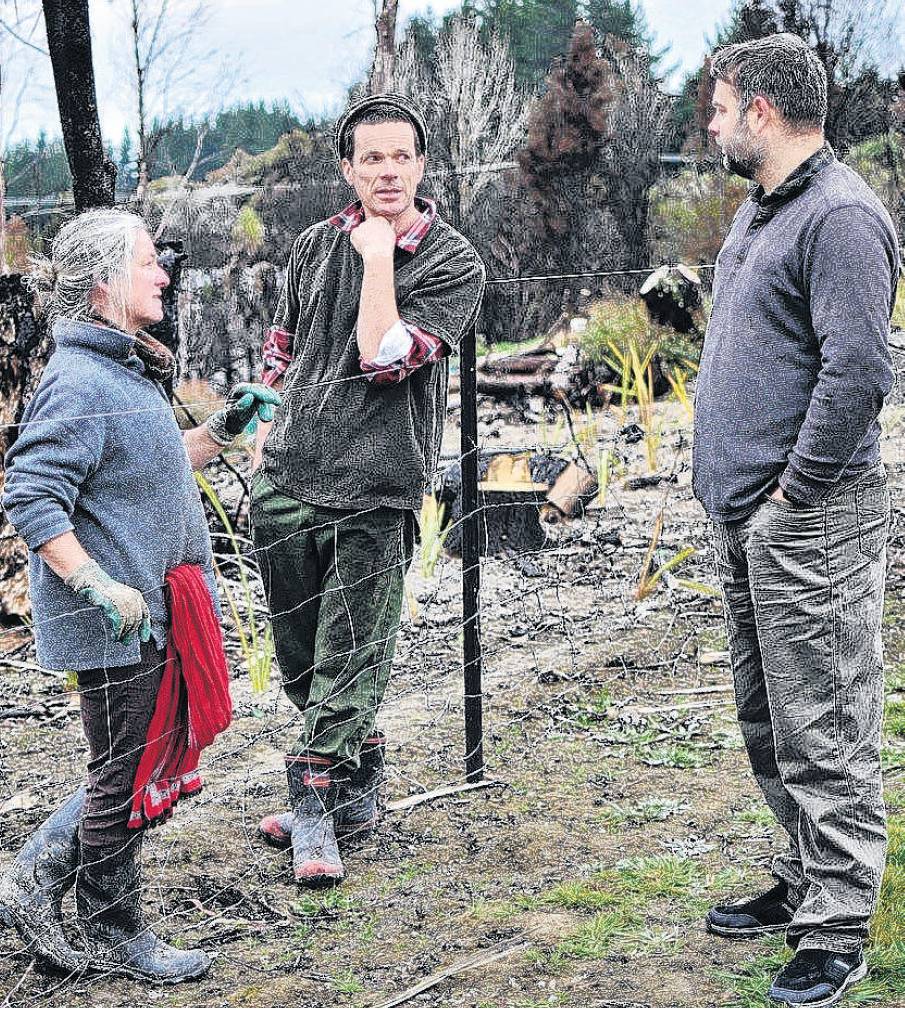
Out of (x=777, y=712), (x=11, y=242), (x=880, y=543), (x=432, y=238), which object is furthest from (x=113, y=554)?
(x=11, y=242)

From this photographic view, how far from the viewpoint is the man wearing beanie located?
8.93 feet

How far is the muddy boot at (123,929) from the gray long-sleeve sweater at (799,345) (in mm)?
1404

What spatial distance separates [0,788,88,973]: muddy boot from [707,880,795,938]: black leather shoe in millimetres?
1357

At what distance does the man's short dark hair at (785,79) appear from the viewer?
7.20ft

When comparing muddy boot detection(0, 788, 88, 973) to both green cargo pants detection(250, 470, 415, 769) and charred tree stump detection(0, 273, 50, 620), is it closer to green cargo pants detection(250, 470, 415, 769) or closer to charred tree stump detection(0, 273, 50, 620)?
green cargo pants detection(250, 470, 415, 769)

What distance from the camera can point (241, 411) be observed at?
250cm

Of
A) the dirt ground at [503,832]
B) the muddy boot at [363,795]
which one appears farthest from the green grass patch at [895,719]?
the muddy boot at [363,795]

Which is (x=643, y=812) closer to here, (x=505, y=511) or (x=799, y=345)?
(x=799, y=345)

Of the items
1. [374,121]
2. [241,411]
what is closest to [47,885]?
[241,411]

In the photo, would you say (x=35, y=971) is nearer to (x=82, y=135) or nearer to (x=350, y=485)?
(x=350, y=485)

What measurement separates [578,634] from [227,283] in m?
10.1

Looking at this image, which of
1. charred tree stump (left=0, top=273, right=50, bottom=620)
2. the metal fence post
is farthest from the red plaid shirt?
charred tree stump (left=0, top=273, right=50, bottom=620)

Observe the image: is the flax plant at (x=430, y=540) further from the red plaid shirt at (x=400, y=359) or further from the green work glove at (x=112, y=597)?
the green work glove at (x=112, y=597)

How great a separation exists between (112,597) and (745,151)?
4.81 ft
